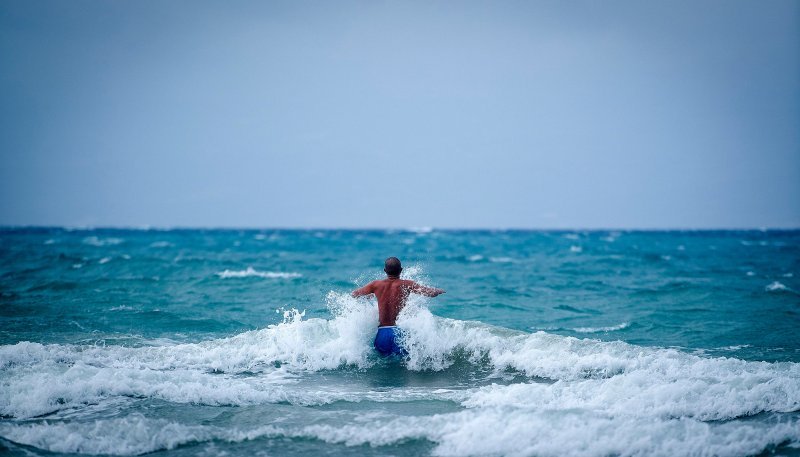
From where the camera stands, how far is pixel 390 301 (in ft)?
28.5

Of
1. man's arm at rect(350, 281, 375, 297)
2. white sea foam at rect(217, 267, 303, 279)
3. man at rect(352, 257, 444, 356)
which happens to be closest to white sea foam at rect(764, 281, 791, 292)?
man at rect(352, 257, 444, 356)

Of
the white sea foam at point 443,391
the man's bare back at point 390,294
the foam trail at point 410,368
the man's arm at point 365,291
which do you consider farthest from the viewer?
the man's arm at point 365,291

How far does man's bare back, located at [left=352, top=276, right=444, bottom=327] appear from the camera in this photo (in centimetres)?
870

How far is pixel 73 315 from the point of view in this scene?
13.3 m

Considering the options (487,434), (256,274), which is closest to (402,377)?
(487,434)

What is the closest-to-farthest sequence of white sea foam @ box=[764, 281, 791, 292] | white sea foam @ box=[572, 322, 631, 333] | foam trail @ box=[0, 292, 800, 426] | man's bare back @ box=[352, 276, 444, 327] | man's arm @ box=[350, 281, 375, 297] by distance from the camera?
foam trail @ box=[0, 292, 800, 426] < man's bare back @ box=[352, 276, 444, 327] < man's arm @ box=[350, 281, 375, 297] < white sea foam @ box=[572, 322, 631, 333] < white sea foam @ box=[764, 281, 791, 292]

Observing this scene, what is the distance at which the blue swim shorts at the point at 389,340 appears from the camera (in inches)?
344

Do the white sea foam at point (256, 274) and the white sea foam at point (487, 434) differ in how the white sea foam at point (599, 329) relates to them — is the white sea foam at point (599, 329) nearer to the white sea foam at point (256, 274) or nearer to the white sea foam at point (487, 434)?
the white sea foam at point (487, 434)

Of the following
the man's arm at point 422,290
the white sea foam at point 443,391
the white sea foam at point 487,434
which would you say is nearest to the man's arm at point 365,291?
the man's arm at point 422,290

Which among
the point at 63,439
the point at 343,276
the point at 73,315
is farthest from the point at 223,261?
the point at 63,439

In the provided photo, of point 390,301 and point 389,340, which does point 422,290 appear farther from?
point 389,340

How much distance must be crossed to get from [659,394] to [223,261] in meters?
27.3

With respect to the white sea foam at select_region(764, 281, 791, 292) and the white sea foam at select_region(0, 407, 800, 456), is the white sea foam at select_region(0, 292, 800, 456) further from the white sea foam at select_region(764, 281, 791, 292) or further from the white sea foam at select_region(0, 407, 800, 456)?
the white sea foam at select_region(764, 281, 791, 292)

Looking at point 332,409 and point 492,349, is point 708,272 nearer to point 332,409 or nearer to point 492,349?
point 492,349
